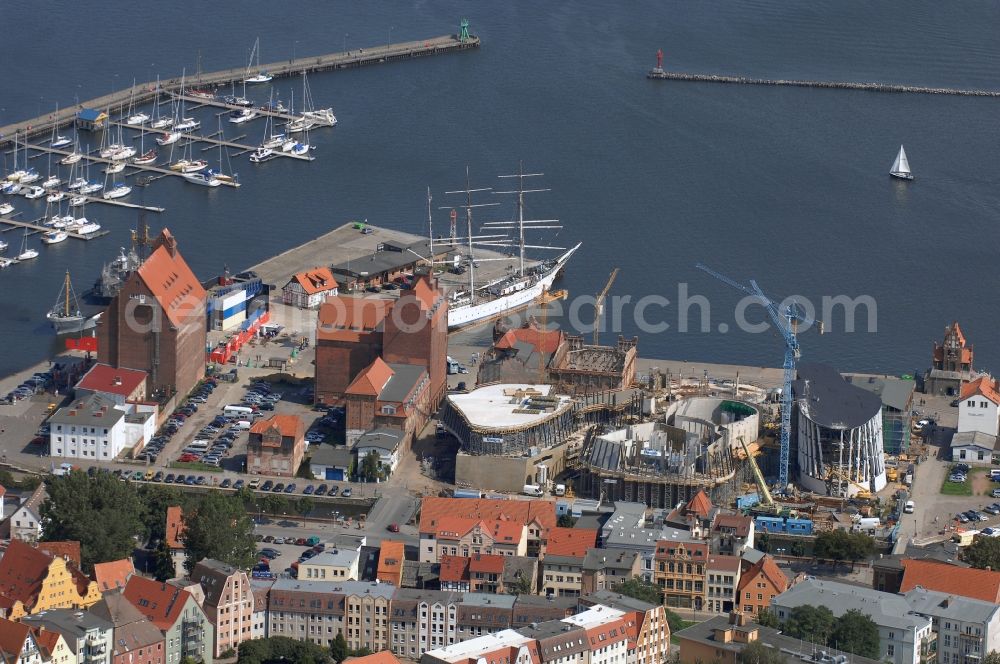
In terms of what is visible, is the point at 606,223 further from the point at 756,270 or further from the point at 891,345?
the point at 891,345

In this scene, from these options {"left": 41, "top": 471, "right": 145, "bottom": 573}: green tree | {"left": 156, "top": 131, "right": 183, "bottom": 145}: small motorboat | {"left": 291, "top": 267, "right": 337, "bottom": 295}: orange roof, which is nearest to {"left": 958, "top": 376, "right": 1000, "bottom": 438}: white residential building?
{"left": 291, "top": 267, "right": 337, "bottom": 295}: orange roof

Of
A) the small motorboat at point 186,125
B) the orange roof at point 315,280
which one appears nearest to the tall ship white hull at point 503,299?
the orange roof at point 315,280

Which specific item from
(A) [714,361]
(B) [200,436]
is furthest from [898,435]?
(B) [200,436]

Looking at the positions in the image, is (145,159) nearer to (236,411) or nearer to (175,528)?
(236,411)

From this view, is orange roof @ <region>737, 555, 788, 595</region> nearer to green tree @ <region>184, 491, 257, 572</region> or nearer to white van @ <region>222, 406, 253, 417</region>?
green tree @ <region>184, 491, 257, 572</region>

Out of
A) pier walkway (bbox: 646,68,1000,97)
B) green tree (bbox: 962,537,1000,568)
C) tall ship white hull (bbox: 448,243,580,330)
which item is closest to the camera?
green tree (bbox: 962,537,1000,568)

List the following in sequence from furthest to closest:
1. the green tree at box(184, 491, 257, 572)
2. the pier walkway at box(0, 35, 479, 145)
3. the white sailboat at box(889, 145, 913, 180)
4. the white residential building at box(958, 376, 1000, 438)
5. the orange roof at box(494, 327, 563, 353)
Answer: the pier walkway at box(0, 35, 479, 145) < the white sailboat at box(889, 145, 913, 180) < the orange roof at box(494, 327, 563, 353) < the white residential building at box(958, 376, 1000, 438) < the green tree at box(184, 491, 257, 572)

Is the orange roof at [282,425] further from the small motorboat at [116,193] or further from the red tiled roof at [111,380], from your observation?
the small motorboat at [116,193]
